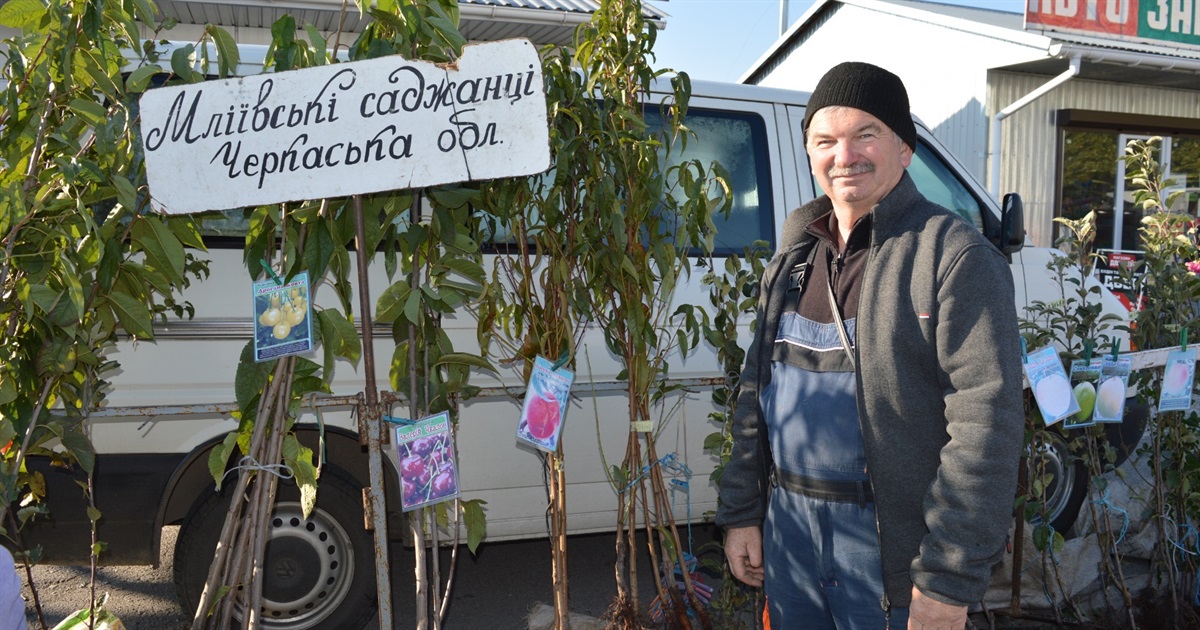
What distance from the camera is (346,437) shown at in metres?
3.63

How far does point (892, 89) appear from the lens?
6.44ft

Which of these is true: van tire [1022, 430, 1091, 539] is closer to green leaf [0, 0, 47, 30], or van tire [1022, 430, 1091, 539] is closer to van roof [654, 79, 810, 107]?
van roof [654, 79, 810, 107]

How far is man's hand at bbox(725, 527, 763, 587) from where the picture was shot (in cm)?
230

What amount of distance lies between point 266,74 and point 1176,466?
3430 millimetres

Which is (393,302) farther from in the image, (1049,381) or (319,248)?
(1049,381)

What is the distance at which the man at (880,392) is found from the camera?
1.73 m

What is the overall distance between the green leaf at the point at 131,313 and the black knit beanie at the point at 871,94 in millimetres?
1758

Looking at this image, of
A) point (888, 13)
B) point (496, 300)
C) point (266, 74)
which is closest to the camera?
point (266, 74)

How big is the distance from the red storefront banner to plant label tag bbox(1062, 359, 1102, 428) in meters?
9.16

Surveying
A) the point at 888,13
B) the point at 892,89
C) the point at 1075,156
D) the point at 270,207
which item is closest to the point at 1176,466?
the point at 892,89

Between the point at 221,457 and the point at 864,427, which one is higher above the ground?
the point at 864,427

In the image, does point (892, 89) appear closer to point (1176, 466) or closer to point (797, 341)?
point (797, 341)

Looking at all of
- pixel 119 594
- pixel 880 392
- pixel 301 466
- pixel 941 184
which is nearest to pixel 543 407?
pixel 301 466

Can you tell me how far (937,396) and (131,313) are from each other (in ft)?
6.36
